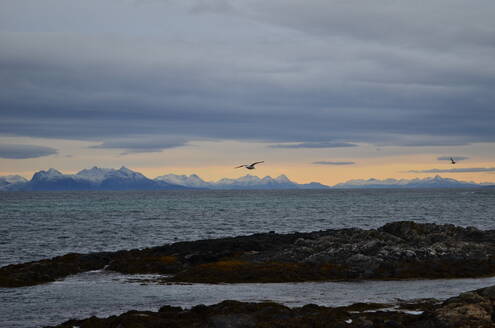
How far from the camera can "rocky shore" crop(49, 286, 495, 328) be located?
18.8 meters

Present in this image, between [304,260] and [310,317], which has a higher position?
[304,260]

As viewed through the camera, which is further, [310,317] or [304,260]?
[304,260]

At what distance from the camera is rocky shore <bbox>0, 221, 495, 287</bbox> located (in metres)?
33.3

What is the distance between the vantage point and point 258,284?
104 ft

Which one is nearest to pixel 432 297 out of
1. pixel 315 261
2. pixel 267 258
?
pixel 315 261

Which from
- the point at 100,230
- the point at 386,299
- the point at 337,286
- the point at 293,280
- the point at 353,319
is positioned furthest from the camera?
the point at 100,230

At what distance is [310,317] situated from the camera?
20062mm

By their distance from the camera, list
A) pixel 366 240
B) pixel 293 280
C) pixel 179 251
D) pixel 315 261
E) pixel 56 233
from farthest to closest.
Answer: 1. pixel 56 233
2. pixel 179 251
3. pixel 366 240
4. pixel 315 261
5. pixel 293 280

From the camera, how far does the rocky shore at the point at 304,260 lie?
33281 millimetres

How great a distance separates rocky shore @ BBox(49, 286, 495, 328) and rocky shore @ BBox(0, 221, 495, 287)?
11013 millimetres

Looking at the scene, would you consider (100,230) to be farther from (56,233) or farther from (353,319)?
(353,319)

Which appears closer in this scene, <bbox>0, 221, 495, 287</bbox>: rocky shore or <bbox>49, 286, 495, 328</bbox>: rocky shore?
<bbox>49, 286, 495, 328</bbox>: rocky shore

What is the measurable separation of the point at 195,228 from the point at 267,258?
3917 cm

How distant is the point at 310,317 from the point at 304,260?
639 inches
